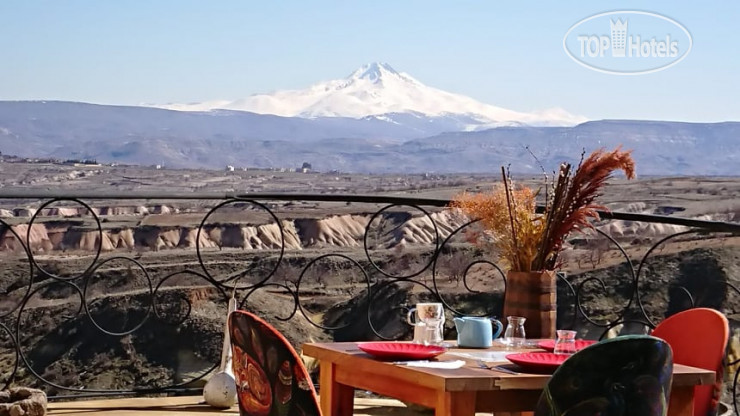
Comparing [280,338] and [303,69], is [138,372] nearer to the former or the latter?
[280,338]

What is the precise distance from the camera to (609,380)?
2.14 metres

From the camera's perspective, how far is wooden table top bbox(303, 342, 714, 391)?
96.3 inches

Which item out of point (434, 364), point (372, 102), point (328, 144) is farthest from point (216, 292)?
point (372, 102)

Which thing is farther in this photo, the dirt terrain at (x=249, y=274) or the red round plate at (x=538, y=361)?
the dirt terrain at (x=249, y=274)

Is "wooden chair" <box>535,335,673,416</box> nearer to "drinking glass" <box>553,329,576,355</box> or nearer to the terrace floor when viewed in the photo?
"drinking glass" <box>553,329,576,355</box>

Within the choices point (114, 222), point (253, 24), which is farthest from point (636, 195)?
point (114, 222)

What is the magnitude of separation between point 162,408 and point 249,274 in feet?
119

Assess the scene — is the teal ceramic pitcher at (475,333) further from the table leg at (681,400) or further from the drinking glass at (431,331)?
the table leg at (681,400)

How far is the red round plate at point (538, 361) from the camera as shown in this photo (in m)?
2.57

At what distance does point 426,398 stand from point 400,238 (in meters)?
47.4

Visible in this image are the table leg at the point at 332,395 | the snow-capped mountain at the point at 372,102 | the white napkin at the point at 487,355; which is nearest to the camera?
the white napkin at the point at 487,355
